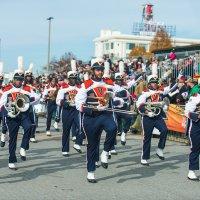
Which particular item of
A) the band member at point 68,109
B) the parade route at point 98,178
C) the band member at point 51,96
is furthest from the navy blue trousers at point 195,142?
the band member at point 51,96

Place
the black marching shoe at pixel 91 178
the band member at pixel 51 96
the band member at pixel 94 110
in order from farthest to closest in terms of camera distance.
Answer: the band member at pixel 51 96 < the band member at pixel 94 110 < the black marching shoe at pixel 91 178

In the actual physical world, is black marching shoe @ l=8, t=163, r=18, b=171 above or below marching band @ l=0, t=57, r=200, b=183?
below

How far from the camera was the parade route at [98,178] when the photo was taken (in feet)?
31.1

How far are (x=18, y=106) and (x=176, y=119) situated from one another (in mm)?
8385

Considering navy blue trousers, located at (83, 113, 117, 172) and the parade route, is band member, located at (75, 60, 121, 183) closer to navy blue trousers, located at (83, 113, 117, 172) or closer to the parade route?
navy blue trousers, located at (83, 113, 117, 172)

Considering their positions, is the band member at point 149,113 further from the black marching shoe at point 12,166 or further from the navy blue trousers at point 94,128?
the black marching shoe at point 12,166

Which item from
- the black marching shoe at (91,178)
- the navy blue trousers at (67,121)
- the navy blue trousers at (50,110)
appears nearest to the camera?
the black marching shoe at (91,178)

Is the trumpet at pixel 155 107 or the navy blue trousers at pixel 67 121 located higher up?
the trumpet at pixel 155 107

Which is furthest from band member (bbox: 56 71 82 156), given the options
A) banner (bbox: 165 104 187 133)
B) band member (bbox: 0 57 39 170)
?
banner (bbox: 165 104 187 133)

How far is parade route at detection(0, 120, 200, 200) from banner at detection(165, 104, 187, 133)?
311 cm

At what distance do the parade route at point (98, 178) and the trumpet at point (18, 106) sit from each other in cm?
123

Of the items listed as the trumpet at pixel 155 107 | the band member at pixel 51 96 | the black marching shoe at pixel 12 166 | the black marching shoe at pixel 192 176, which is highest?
the trumpet at pixel 155 107

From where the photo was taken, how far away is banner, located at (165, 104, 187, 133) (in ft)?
61.3

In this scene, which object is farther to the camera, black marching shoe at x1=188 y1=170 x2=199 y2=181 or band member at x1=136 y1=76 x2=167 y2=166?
band member at x1=136 y1=76 x2=167 y2=166
